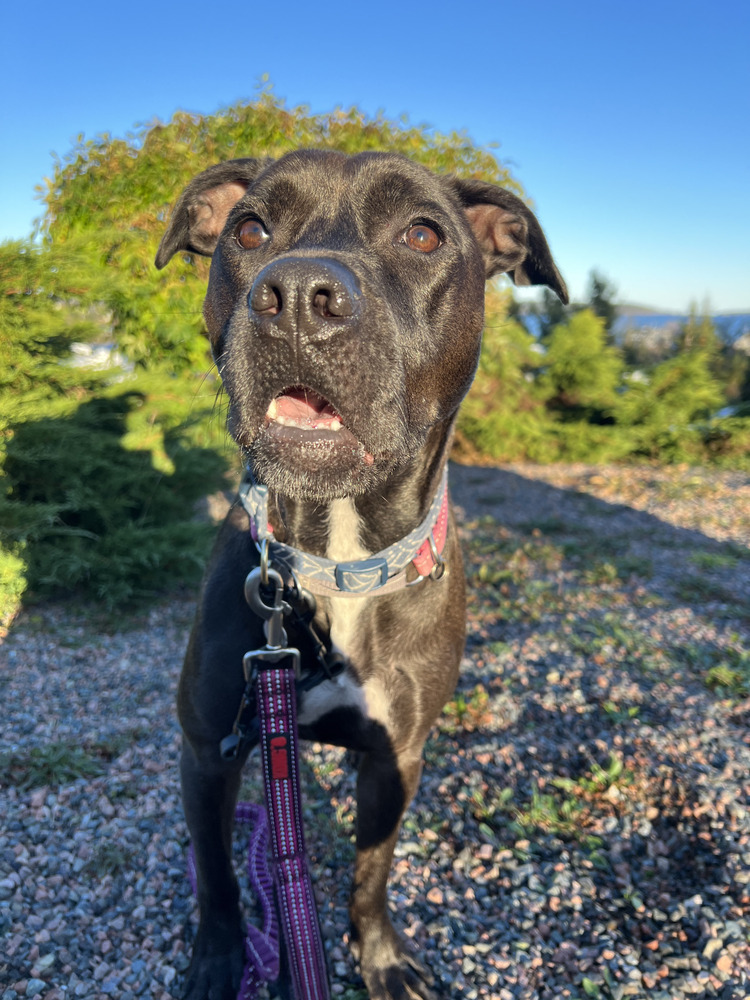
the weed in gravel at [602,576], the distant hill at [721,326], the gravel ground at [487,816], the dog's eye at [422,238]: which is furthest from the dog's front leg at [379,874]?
the distant hill at [721,326]

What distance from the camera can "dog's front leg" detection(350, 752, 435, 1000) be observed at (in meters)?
2.19

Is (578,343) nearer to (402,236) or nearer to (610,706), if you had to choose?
(610,706)

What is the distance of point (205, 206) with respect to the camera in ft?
8.43

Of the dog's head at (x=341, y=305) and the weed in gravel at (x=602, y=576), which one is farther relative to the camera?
the weed in gravel at (x=602, y=576)

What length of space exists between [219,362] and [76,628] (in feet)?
12.3

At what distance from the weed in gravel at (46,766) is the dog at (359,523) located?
4.32 feet

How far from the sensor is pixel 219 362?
6.05ft

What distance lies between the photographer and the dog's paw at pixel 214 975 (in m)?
2.07

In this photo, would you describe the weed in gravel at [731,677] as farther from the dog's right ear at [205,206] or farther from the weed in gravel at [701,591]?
the dog's right ear at [205,206]

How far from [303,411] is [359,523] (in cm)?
48

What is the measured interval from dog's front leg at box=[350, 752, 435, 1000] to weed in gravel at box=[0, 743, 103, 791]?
1.56 m

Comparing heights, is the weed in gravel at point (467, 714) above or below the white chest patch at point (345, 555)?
below

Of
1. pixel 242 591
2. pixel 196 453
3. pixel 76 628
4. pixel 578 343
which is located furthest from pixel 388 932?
pixel 578 343

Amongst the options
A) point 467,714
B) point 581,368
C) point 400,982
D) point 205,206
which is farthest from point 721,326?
point 400,982
